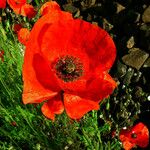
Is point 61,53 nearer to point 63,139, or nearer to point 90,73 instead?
point 90,73

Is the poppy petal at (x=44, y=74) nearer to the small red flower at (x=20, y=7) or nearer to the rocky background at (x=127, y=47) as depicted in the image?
the small red flower at (x=20, y=7)

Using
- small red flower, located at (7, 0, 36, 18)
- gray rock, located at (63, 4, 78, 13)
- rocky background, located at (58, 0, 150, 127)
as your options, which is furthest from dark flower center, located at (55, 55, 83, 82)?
gray rock, located at (63, 4, 78, 13)

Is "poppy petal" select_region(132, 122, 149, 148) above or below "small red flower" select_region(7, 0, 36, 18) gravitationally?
below

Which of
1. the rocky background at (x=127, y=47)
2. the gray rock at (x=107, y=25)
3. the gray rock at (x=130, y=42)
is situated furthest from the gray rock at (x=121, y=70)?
the gray rock at (x=107, y=25)

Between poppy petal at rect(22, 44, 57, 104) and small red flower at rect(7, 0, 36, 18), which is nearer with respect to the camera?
poppy petal at rect(22, 44, 57, 104)

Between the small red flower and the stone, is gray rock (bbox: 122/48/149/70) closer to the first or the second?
the stone

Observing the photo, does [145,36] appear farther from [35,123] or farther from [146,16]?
[35,123]

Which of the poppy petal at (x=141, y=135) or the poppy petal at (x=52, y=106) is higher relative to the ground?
the poppy petal at (x=52, y=106)

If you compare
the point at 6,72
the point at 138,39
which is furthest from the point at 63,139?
the point at 138,39
